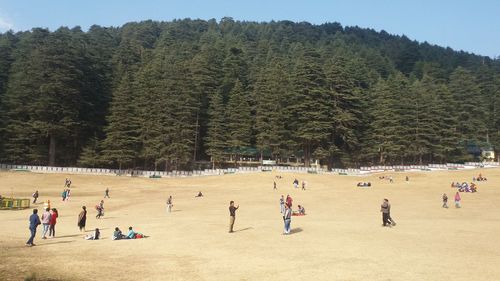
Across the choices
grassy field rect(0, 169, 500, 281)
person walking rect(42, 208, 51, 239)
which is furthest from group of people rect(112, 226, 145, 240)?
person walking rect(42, 208, 51, 239)

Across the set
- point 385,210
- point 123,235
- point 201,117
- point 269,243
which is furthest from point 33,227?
point 201,117

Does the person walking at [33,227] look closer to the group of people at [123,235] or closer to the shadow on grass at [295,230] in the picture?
the group of people at [123,235]

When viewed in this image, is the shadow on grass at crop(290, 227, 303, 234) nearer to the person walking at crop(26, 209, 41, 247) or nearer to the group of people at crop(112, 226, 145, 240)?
the group of people at crop(112, 226, 145, 240)

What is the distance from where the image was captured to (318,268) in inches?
586

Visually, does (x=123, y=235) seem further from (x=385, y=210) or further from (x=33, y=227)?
(x=385, y=210)

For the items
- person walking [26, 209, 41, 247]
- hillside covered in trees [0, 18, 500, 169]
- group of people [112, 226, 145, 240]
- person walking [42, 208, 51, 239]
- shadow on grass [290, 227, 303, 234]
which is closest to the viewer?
person walking [26, 209, 41, 247]

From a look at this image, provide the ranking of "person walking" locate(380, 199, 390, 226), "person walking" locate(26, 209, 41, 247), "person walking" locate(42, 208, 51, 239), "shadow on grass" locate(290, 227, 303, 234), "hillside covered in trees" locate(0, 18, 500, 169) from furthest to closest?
"hillside covered in trees" locate(0, 18, 500, 169) → "person walking" locate(380, 199, 390, 226) → "shadow on grass" locate(290, 227, 303, 234) → "person walking" locate(42, 208, 51, 239) → "person walking" locate(26, 209, 41, 247)

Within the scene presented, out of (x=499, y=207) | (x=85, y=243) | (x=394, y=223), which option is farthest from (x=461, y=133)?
(x=85, y=243)

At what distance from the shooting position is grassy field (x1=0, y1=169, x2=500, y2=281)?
1434cm

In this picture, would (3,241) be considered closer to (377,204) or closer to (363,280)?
(363,280)

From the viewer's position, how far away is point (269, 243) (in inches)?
768

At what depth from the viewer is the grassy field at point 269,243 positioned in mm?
14344

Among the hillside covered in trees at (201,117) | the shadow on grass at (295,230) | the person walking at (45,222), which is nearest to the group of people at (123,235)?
the person walking at (45,222)

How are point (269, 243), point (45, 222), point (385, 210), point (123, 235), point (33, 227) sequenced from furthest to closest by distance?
point (385, 210)
point (123, 235)
point (45, 222)
point (269, 243)
point (33, 227)
